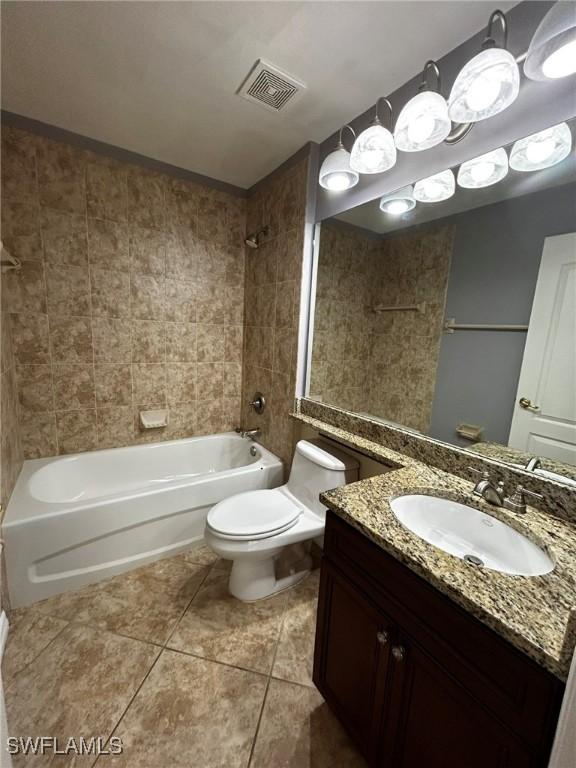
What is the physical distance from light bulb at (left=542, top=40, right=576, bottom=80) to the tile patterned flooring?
2188 millimetres

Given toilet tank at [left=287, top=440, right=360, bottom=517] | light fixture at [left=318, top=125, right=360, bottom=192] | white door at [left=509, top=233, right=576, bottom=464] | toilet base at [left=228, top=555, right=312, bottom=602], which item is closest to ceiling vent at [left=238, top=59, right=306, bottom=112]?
light fixture at [left=318, top=125, right=360, bottom=192]

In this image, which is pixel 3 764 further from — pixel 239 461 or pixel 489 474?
pixel 239 461

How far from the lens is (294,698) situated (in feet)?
3.81

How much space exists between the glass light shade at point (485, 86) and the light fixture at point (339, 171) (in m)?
0.52

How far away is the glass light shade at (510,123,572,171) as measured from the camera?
0.98m

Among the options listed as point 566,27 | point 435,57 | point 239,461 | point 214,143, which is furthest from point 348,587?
point 214,143

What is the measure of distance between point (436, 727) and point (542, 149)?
5.62 feet

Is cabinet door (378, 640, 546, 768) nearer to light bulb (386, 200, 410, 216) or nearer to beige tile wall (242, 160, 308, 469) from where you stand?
beige tile wall (242, 160, 308, 469)

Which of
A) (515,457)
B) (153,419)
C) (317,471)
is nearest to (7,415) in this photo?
(153,419)

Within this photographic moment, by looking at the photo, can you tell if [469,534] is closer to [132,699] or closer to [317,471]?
[317,471]

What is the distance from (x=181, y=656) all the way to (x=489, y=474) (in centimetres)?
147

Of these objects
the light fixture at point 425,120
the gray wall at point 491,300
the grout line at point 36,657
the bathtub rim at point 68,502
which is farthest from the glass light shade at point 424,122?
the grout line at point 36,657

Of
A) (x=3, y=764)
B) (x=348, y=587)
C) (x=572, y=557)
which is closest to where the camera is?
(x=3, y=764)

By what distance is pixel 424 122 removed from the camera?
3.56 feet
